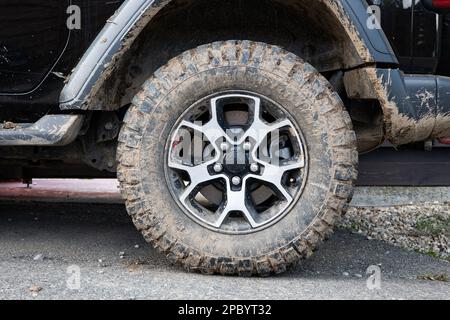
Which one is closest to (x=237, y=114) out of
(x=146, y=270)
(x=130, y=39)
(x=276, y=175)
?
(x=276, y=175)

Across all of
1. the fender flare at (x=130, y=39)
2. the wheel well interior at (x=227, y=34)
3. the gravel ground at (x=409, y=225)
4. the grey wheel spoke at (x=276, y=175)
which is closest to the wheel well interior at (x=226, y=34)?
the wheel well interior at (x=227, y=34)

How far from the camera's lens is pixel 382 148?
482 centimetres

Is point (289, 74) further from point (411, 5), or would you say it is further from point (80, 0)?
point (80, 0)

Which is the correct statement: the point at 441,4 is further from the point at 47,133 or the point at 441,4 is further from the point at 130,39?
the point at 47,133

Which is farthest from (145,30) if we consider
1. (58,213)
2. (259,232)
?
(58,213)

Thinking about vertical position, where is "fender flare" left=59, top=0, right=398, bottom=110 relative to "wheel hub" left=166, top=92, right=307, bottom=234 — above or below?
above

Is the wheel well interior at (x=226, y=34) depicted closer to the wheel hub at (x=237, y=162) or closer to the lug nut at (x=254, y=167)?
the wheel hub at (x=237, y=162)

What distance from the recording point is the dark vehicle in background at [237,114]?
2.92 metres

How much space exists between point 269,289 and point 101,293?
2.33 ft

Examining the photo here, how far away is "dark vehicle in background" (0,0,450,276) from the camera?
9.58ft

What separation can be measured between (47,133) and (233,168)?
91 cm

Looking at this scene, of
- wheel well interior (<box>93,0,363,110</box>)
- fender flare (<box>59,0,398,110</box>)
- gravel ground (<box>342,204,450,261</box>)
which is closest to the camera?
fender flare (<box>59,0,398,110</box>)

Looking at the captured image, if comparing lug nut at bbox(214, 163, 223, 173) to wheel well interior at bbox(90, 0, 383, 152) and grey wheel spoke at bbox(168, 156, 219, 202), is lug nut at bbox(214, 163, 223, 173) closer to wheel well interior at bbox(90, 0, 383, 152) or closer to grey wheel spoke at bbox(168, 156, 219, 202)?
grey wheel spoke at bbox(168, 156, 219, 202)

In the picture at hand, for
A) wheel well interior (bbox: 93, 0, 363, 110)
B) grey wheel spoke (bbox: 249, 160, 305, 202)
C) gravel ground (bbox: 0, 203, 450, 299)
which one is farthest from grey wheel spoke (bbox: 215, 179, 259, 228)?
wheel well interior (bbox: 93, 0, 363, 110)
